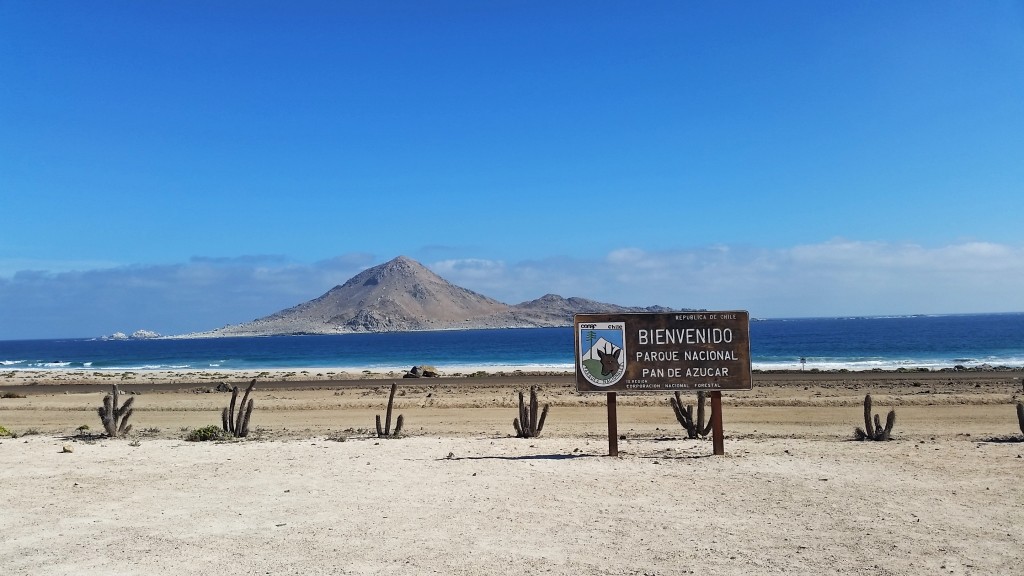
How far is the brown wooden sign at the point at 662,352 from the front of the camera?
451 inches

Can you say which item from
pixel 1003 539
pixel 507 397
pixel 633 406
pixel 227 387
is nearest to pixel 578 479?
pixel 1003 539

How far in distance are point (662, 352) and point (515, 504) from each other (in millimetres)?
4317

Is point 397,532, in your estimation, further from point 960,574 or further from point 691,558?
point 960,574

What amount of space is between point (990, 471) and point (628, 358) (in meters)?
5.17

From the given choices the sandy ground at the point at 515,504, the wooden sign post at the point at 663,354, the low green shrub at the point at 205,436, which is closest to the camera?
the sandy ground at the point at 515,504

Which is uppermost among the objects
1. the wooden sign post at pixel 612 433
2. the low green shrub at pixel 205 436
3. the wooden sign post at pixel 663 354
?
the wooden sign post at pixel 663 354

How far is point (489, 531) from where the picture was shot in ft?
23.4

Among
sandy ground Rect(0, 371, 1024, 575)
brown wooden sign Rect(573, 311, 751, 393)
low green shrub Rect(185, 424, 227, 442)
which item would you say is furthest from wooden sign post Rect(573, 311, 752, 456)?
low green shrub Rect(185, 424, 227, 442)

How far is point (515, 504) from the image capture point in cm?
828

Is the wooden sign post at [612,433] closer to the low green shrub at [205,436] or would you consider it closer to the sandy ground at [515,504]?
the sandy ground at [515,504]

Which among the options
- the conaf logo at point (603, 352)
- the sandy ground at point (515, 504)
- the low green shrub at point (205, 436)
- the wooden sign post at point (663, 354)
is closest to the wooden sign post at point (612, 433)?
the wooden sign post at point (663, 354)

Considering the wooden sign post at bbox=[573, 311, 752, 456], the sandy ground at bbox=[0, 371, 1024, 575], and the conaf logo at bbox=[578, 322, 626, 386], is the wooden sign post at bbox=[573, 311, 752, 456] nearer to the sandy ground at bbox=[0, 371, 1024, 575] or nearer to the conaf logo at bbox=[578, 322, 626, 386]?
the conaf logo at bbox=[578, 322, 626, 386]

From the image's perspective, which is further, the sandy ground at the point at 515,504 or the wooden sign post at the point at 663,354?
the wooden sign post at the point at 663,354

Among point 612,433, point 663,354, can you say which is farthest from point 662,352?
point 612,433
